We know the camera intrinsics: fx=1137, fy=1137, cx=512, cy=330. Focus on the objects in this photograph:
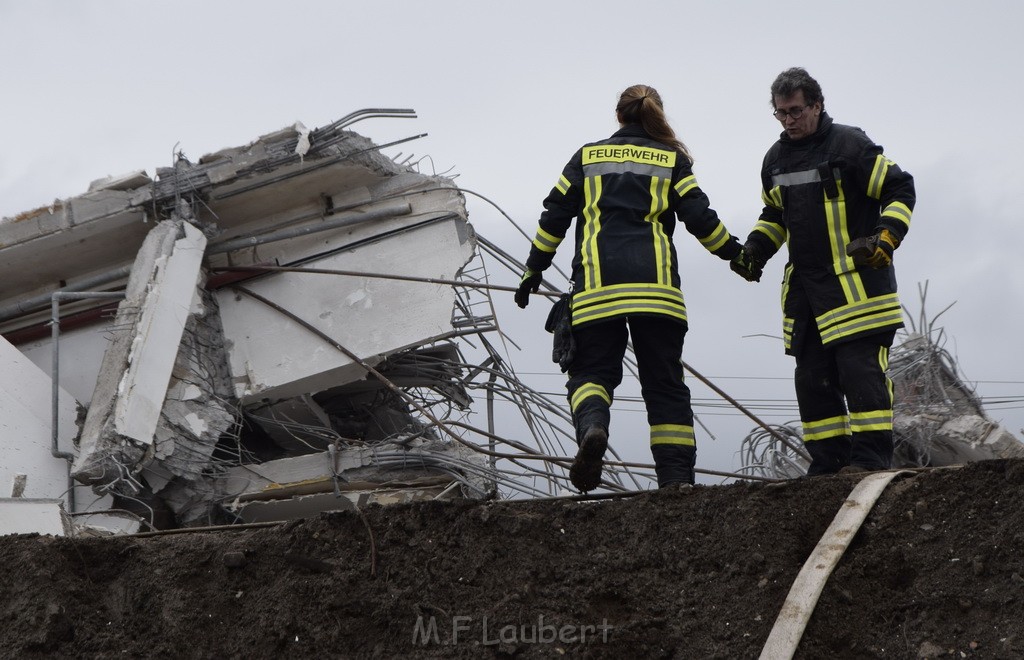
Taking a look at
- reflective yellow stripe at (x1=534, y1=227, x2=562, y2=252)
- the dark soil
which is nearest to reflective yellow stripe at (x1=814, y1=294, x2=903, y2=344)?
the dark soil

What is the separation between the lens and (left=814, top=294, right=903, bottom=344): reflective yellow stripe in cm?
441

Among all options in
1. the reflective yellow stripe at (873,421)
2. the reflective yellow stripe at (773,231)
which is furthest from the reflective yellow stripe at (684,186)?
the reflective yellow stripe at (873,421)

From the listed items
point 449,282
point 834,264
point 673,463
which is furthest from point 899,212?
point 449,282

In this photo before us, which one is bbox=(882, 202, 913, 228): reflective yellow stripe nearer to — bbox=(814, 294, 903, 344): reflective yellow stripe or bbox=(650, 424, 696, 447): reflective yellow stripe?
bbox=(814, 294, 903, 344): reflective yellow stripe

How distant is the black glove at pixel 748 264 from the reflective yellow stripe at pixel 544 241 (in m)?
0.76

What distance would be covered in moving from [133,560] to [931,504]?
2649 mm

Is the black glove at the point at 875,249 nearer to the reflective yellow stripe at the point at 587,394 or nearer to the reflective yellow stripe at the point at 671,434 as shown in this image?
the reflective yellow stripe at the point at 671,434

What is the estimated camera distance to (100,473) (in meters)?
6.70

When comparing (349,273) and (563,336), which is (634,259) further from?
(349,273)

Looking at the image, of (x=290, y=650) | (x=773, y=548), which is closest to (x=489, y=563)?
(x=290, y=650)

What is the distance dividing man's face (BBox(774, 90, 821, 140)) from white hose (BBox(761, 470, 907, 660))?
1.61 metres

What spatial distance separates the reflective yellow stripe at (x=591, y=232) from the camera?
14.8ft

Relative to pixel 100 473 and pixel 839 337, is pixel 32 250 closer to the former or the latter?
pixel 100 473

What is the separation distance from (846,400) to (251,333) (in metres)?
4.74
